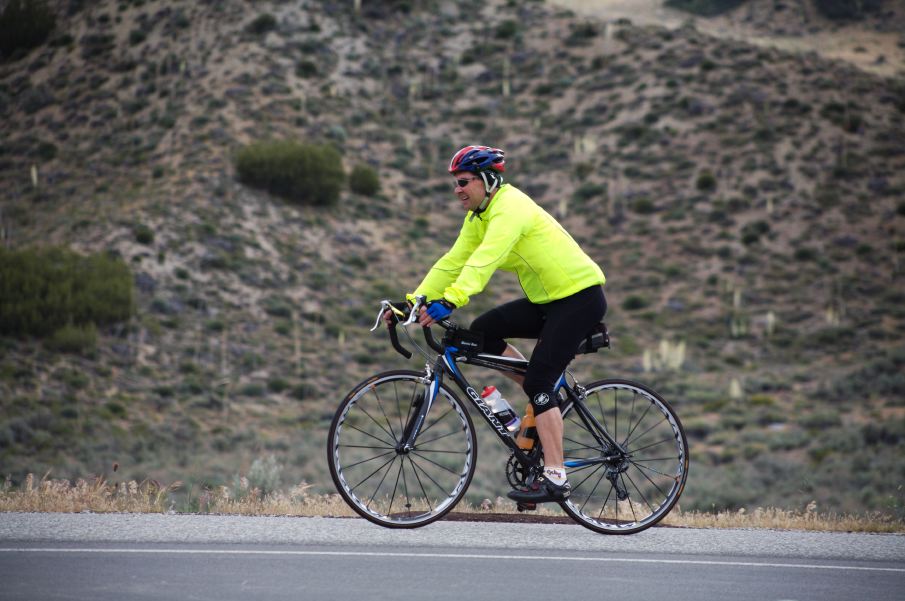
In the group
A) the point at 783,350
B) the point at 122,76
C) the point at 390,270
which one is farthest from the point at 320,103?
the point at 783,350

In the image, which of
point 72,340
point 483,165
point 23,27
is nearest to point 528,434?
point 483,165

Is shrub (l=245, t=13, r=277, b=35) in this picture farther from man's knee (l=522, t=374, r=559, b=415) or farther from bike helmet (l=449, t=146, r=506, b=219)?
man's knee (l=522, t=374, r=559, b=415)

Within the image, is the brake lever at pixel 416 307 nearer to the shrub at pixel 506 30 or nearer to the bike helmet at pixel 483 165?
the bike helmet at pixel 483 165

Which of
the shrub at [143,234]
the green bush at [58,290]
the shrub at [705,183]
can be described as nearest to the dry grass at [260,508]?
the green bush at [58,290]

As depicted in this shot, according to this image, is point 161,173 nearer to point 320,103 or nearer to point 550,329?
point 320,103

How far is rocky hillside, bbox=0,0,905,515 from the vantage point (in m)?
26.8

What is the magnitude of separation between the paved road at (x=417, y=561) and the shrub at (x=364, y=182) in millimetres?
34836

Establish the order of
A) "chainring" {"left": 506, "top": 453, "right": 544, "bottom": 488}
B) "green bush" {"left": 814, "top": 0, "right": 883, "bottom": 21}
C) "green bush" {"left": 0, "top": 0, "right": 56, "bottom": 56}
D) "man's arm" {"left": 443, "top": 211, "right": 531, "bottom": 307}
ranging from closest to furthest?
"man's arm" {"left": 443, "top": 211, "right": 531, "bottom": 307}, "chainring" {"left": 506, "top": 453, "right": 544, "bottom": 488}, "green bush" {"left": 0, "top": 0, "right": 56, "bottom": 56}, "green bush" {"left": 814, "top": 0, "right": 883, "bottom": 21}

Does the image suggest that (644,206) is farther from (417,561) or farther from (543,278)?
(417,561)

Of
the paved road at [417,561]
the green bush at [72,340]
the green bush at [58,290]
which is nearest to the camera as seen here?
the paved road at [417,561]

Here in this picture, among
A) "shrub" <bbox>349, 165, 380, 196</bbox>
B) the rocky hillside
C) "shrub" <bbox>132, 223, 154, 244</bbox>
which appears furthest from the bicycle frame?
"shrub" <bbox>349, 165, 380, 196</bbox>

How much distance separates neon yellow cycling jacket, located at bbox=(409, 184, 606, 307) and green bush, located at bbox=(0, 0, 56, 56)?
48.1 metres

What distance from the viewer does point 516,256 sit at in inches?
252

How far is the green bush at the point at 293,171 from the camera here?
126 ft
